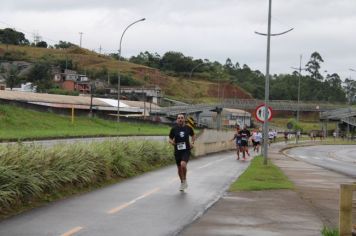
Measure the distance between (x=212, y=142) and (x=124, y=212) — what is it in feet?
94.3

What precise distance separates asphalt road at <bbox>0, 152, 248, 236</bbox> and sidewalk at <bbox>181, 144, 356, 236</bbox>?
1.26ft

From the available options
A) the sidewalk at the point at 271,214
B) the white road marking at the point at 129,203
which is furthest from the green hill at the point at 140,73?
the sidewalk at the point at 271,214

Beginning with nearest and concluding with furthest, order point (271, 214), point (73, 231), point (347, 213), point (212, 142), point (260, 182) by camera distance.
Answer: point (347, 213), point (73, 231), point (271, 214), point (260, 182), point (212, 142)

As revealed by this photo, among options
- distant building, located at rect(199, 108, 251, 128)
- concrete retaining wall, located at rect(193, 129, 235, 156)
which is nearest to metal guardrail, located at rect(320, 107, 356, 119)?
distant building, located at rect(199, 108, 251, 128)

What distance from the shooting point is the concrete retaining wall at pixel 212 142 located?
34575mm

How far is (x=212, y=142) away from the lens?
39.7 metres

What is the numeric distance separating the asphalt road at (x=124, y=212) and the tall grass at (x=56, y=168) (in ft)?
1.45

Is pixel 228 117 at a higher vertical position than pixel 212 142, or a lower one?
higher

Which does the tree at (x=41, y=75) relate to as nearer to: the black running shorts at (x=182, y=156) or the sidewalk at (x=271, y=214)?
the black running shorts at (x=182, y=156)

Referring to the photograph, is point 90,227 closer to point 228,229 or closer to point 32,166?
point 228,229

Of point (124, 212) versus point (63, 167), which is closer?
point (124, 212)

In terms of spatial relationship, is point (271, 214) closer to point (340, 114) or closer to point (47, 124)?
point (47, 124)

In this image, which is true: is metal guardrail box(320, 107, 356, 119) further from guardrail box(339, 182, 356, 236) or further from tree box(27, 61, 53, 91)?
guardrail box(339, 182, 356, 236)

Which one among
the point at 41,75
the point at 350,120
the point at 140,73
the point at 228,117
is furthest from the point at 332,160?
the point at 140,73
